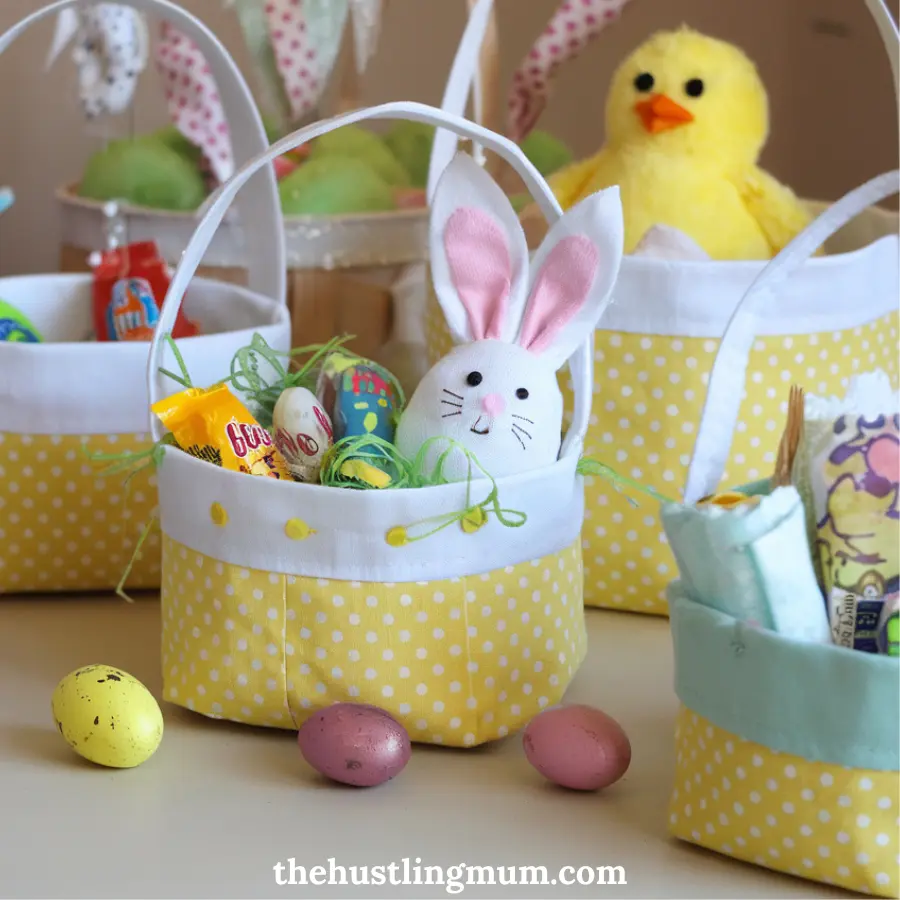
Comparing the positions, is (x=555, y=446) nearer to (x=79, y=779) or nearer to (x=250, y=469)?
(x=250, y=469)

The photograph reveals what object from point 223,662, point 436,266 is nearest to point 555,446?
point 436,266

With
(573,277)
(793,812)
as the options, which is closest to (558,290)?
(573,277)

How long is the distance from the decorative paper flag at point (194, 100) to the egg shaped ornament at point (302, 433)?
577 mm

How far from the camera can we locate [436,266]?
32.9 inches

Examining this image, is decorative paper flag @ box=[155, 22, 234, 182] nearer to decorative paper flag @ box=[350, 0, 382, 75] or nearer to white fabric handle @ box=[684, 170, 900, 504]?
decorative paper flag @ box=[350, 0, 382, 75]

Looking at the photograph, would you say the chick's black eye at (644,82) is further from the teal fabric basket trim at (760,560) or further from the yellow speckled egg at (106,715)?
the yellow speckled egg at (106,715)

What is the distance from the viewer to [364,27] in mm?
1406

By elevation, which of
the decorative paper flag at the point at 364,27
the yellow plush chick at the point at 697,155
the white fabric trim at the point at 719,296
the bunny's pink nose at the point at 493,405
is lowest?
the bunny's pink nose at the point at 493,405

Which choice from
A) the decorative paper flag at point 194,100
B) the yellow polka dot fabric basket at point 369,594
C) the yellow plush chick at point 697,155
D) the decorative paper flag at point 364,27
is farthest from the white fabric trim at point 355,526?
the decorative paper flag at point 364,27

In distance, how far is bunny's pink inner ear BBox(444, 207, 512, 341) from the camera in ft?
2.72

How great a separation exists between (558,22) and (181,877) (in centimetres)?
83

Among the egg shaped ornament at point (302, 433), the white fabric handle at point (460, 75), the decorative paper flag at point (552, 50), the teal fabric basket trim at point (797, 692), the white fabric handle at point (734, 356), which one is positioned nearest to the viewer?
the teal fabric basket trim at point (797, 692)

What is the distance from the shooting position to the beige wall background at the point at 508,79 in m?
1.55

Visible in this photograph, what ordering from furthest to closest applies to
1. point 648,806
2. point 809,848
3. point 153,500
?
point 153,500 → point 648,806 → point 809,848
